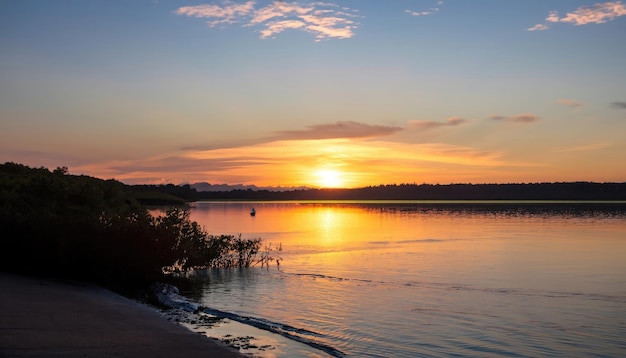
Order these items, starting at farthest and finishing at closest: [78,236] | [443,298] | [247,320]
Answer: [443,298] < [78,236] < [247,320]

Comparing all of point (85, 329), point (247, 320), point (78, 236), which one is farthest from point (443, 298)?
point (85, 329)

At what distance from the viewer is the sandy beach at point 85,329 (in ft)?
48.4

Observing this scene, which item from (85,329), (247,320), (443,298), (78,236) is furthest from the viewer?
(443,298)

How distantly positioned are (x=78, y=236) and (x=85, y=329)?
38.7 ft

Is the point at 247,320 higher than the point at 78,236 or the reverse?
the reverse

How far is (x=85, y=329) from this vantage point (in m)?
17.0

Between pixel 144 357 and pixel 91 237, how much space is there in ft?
49.1

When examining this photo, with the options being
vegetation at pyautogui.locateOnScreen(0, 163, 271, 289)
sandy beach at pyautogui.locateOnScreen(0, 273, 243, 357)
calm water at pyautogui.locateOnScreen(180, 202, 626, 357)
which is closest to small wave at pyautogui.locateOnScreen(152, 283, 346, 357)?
calm water at pyautogui.locateOnScreen(180, 202, 626, 357)

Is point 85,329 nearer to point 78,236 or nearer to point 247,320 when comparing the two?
point 247,320

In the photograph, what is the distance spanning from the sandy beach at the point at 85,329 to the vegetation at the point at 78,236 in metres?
4.11

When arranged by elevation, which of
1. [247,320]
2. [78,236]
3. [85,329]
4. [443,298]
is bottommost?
[443,298]

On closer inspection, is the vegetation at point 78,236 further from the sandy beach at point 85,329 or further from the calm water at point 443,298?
the sandy beach at point 85,329

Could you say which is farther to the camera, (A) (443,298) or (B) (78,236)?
(A) (443,298)

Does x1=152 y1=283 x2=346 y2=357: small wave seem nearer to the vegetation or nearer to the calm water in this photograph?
the calm water
